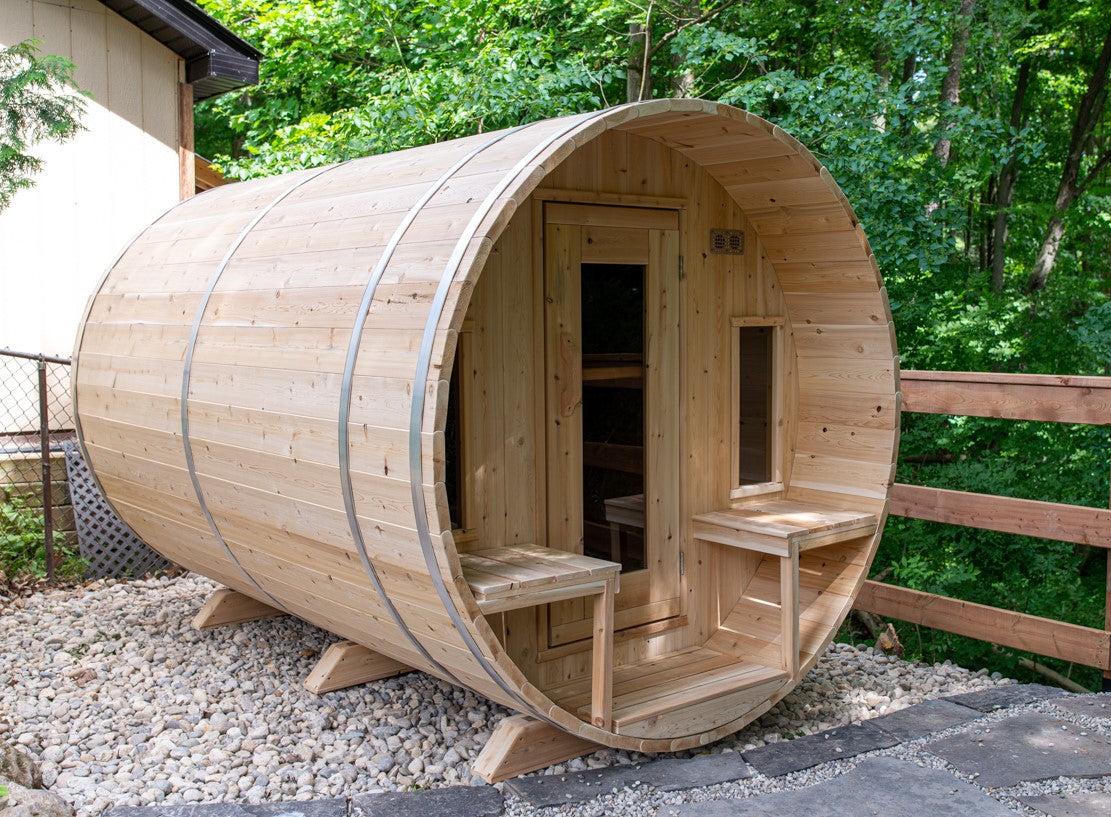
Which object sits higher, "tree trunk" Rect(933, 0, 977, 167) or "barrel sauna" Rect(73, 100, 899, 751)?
"tree trunk" Rect(933, 0, 977, 167)

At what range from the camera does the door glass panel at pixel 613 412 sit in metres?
5.12

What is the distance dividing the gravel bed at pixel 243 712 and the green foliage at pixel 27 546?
90 centimetres

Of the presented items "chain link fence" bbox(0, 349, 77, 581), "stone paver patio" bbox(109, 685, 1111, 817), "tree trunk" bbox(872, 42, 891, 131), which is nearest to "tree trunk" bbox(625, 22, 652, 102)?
"tree trunk" bbox(872, 42, 891, 131)

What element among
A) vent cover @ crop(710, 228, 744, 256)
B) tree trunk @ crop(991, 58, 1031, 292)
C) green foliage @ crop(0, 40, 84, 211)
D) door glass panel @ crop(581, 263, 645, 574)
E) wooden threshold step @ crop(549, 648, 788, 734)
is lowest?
wooden threshold step @ crop(549, 648, 788, 734)

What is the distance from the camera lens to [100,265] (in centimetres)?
829

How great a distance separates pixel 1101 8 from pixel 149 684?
13763 mm

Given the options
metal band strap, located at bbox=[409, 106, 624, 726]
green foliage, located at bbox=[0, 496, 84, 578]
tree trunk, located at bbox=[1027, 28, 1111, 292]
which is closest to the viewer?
metal band strap, located at bbox=[409, 106, 624, 726]

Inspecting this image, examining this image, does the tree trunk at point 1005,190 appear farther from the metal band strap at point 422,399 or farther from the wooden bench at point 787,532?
the metal band strap at point 422,399

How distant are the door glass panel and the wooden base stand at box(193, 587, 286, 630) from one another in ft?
8.22

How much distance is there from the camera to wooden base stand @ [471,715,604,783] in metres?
4.34

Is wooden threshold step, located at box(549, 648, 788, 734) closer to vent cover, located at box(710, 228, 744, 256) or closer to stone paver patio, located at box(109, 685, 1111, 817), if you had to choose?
stone paver patio, located at box(109, 685, 1111, 817)

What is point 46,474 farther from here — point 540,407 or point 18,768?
point 540,407

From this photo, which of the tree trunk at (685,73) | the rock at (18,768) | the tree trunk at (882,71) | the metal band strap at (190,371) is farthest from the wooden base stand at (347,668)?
the tree trunk at (685,73)

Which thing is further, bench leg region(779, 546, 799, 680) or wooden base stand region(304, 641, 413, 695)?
wooden base stand region(304, 641, 413, 695)
